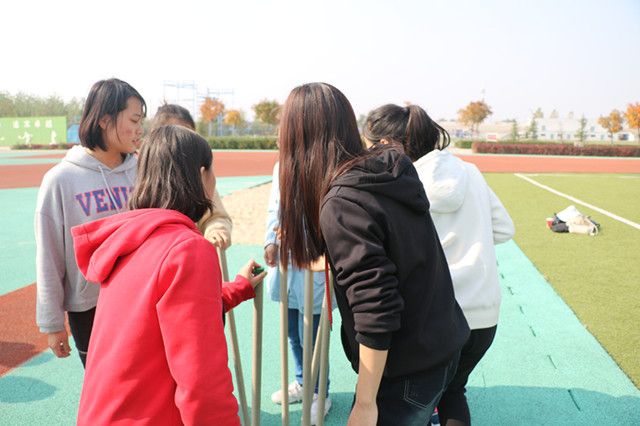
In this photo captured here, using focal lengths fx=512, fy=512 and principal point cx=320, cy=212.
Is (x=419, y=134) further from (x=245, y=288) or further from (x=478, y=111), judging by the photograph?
(x=478, y=111)

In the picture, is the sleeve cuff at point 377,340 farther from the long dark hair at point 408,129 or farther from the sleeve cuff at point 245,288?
the long dark hair at point 408,129

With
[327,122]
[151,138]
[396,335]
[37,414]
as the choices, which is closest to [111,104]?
[151,138]

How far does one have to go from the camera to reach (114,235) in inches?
54.6

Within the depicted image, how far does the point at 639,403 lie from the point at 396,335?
245 centimetres

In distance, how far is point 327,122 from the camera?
137 centimetres

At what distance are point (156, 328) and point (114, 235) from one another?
286 millimetres

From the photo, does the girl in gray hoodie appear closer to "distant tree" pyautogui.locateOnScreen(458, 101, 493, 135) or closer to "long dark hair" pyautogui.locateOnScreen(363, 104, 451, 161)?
"long dark hair" pyautogui.locateOnScreen(363, 104, 451, 161)

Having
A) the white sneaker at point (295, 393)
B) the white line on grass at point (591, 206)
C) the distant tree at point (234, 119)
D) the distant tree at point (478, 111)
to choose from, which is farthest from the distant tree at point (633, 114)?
the white sneaker at point (295, 393)

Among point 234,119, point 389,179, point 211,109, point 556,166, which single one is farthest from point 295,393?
point 211,109

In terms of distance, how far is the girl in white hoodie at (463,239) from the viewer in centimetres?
204

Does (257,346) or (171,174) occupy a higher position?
(171,174)

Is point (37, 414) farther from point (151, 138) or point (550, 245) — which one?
point (550, 245)

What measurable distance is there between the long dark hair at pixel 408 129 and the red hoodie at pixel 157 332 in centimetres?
112

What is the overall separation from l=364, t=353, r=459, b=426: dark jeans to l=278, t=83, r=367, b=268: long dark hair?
17.6 inches
